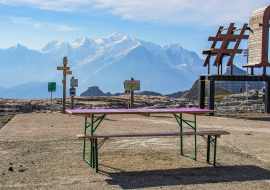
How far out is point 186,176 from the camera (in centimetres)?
517

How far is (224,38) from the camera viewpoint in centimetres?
1788

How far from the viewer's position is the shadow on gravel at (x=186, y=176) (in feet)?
15.6

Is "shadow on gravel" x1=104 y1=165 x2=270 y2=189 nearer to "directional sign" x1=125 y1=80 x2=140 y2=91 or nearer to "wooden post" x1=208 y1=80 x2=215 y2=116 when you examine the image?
"wooden post" x1=208 y1=80 x2=215 y2=116

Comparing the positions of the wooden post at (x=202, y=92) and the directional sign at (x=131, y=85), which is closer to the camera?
the wooden post at (x=202, y=92)

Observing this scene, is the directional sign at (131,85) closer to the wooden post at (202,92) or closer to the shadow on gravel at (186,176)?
the wooden post at (202,92)

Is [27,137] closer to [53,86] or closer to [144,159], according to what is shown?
[144,159]

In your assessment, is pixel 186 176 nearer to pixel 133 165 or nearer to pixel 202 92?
pixel 133 165

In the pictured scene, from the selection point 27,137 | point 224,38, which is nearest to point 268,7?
point 224,38

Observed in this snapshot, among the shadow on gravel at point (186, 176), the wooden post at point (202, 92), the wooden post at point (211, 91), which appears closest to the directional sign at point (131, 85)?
the wooden post at point (202, 92)

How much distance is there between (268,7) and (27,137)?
1605cm

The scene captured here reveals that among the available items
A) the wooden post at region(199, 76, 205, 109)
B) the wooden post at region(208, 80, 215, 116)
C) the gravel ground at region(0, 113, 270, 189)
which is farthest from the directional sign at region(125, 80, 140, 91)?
the gravel ground at region(0, 113, 270, 189)

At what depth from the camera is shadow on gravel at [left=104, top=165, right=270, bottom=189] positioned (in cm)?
477

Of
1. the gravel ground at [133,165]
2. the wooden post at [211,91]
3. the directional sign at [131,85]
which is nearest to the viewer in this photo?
the gravel ground at [133,165]

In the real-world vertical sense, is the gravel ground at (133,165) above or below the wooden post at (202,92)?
below
